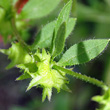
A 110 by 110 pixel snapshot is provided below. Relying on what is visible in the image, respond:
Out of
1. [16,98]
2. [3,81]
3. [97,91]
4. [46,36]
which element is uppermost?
[46,36]

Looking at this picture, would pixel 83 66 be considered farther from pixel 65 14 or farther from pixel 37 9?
pixel 65 14

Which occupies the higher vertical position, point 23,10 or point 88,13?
point 23,10

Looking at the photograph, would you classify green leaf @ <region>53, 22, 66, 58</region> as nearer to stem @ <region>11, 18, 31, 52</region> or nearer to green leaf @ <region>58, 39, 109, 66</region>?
green leaf @ <region>58, 39, 109, 66</region>

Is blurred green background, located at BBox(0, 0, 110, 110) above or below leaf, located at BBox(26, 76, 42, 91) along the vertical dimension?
below

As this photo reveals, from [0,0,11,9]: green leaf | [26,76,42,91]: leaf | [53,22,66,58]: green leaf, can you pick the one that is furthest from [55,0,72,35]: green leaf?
[0,0,11,9]: green leaf

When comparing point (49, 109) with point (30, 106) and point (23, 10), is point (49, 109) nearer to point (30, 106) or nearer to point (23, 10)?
point (30, 106)

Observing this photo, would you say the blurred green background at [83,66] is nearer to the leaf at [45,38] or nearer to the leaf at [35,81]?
the leaf at [45,38]

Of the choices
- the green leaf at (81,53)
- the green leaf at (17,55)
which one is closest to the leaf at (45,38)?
the green leaf at (17,55)

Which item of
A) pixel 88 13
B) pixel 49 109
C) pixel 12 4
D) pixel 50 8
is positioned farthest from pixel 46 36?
pixel 49 109
